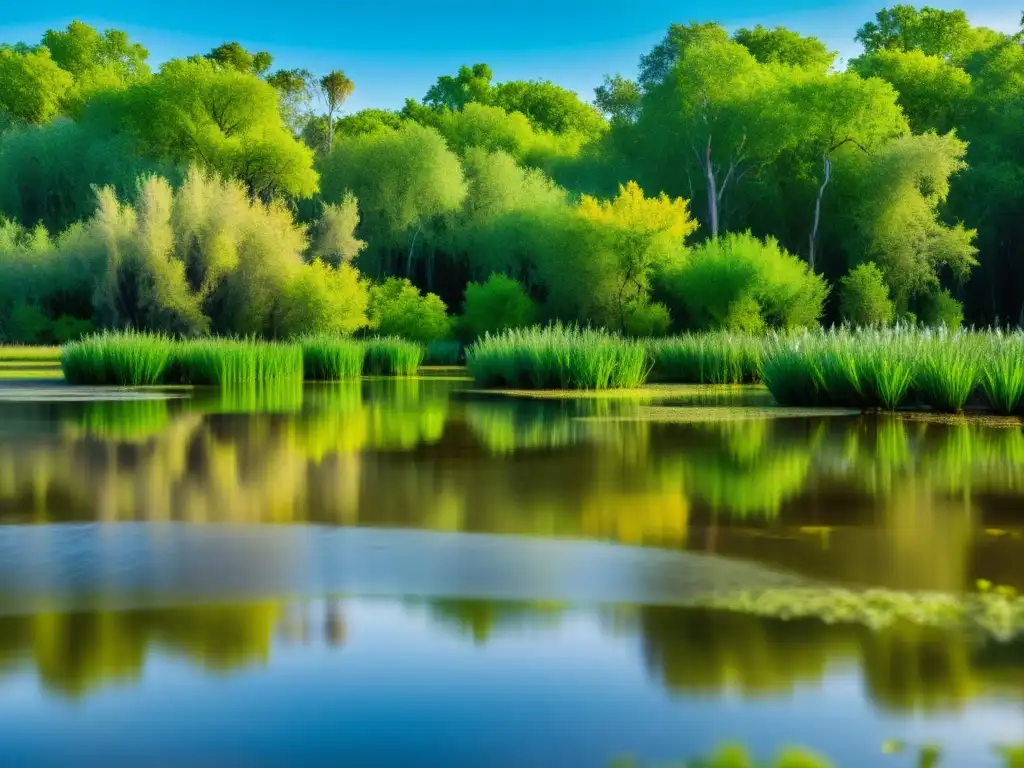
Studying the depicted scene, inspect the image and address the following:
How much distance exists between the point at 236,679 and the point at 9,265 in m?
39.6

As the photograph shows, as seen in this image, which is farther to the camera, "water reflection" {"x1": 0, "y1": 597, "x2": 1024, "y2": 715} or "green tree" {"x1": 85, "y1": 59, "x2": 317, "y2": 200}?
"green tree" {"x1": 85, "y1": 59, "x2": 317, "y2": 200}

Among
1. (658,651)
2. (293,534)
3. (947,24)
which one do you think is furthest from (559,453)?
(947,24)

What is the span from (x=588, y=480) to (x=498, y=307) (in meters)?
31.6

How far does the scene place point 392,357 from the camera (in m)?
35.5

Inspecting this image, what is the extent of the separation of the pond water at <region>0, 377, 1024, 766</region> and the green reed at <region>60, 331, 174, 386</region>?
658 inches

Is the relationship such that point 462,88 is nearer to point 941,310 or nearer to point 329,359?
point 941,310

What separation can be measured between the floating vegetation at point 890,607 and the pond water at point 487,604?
0.52 feet

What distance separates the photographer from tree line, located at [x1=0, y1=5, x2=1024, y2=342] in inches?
1379

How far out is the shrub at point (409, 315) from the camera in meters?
41.6

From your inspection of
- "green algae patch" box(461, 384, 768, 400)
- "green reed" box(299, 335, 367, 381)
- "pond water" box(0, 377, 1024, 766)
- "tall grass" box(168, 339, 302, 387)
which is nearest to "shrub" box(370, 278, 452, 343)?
"green reed" box(299, 335, 367, 381)

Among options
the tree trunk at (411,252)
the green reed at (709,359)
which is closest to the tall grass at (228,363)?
the green reed at (709,359)

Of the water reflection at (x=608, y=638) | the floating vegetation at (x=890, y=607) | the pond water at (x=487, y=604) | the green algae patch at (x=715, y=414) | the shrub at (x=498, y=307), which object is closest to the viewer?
the pond water at (x=487, y=604)

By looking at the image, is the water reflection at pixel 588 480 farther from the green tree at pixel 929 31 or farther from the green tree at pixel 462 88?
the green tree at pixel 462 88

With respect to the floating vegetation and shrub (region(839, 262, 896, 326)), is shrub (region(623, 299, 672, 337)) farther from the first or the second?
the floating vegetation
